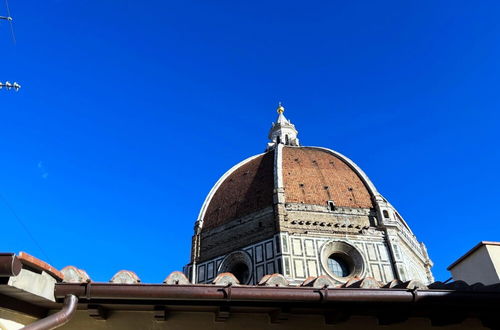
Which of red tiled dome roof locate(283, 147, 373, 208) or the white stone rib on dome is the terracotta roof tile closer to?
red tiled dome roof locate(283, 147, 373, 208)

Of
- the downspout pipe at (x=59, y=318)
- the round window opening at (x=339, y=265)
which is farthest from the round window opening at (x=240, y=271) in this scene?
the downspout pipe at (x=59, y=318)

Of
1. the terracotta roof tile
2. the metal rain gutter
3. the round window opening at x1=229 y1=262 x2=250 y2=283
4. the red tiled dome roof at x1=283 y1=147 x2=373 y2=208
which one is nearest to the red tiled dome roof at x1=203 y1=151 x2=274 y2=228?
the red tiled dome roof at x1=283 y1=147 x2=373 y2=208

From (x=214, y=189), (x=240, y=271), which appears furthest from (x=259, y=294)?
(x=214, y=189)

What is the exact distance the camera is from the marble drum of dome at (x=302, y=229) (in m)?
21.6

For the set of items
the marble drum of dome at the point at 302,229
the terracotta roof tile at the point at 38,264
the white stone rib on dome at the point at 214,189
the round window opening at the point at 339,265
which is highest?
the white stone rib on dome at the point at 214,189

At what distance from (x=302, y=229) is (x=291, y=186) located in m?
3.93

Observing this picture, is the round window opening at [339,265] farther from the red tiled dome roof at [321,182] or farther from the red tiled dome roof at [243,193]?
the red tiled dome roof at [243,193]

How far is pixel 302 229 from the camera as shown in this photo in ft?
74.6

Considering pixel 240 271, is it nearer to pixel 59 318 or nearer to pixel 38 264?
pixel 59 318

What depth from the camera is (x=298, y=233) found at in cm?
2241

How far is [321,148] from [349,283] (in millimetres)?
28884

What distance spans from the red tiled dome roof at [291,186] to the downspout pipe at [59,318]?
817 inches

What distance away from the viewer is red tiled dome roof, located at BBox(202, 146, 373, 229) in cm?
2531

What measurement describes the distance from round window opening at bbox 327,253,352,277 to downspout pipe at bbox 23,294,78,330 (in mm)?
19193
